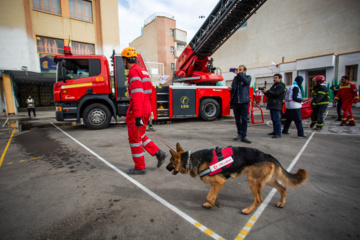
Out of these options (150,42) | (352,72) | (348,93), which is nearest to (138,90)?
(348,93)

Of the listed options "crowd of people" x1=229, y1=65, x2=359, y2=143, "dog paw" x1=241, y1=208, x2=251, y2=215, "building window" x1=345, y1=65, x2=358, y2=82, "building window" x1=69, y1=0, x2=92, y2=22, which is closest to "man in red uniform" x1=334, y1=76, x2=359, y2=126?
"crowd of people" x1=229, y1=65, x2=359, y2=143

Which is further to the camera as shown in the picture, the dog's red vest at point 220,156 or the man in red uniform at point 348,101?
the man in red uniform at point 348,101

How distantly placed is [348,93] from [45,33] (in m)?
21.0

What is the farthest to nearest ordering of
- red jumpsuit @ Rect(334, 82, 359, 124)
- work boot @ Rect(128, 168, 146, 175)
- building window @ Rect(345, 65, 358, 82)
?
building window @ Rect(345, 65, 358, 82) < red jumpsuit @ Rect(334, 82, 359, 124) < work boot @ Rect(128, 168, 146, 175)

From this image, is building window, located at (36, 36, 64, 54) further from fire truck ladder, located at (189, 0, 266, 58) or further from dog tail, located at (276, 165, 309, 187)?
dog tail, located at (276, 165, 309, 187)

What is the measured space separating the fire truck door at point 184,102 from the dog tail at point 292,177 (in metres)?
6.57

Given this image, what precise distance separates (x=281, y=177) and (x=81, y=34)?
20.1m

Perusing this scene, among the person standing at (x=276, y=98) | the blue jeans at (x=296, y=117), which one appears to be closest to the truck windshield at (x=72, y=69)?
the person standing at (x=276, y=98)

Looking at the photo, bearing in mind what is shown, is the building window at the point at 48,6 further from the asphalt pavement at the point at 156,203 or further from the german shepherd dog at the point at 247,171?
the german shepherd dog at the point at 247,171

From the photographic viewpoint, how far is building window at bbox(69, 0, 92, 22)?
16.5m

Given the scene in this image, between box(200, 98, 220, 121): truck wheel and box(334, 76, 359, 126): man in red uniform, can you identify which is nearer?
box(334, 76, 359, 126): man in red uniform

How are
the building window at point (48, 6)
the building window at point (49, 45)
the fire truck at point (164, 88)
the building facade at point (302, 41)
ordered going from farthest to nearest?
the building facade at point (302, 41) → the building window at point (49, 45) → the building window at point (48, 6) → the fire truck at point (164, 88)

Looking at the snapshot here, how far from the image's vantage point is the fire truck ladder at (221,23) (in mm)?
7764

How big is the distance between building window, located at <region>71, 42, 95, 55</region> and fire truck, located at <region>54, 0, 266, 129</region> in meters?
11.6
